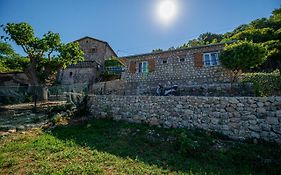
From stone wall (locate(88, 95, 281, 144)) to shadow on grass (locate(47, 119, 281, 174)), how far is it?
716mm

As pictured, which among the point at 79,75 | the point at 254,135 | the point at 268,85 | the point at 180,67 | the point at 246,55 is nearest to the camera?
the point at 254,135

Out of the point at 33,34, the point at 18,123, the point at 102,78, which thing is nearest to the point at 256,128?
the point at 18,123

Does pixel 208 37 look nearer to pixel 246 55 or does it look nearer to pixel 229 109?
pixel 246 55

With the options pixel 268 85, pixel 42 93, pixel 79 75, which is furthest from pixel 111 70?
pixel 268 85

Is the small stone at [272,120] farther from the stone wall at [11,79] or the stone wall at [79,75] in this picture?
the stone wall at [11,79]

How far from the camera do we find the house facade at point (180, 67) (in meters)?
16.5

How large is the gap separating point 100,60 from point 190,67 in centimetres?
1759

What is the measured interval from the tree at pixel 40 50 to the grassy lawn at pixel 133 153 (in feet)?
30.9

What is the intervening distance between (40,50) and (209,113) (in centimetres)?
1573

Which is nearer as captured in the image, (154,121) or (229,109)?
(229,109)

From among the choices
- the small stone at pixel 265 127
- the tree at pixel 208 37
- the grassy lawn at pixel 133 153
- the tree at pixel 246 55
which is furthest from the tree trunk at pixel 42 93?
the tree at pixel 208 37

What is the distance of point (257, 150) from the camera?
25.0ft

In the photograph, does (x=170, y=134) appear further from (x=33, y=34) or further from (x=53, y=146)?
(x=33, y=34)

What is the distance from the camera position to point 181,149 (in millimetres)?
7855
